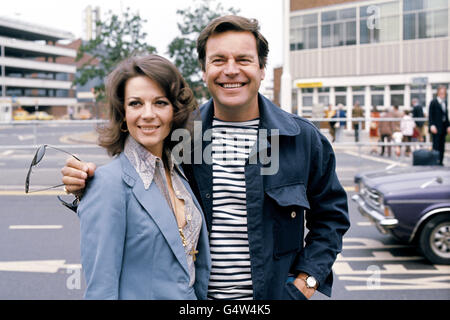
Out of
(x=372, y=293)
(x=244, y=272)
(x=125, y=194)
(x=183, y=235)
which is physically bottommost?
(x=372, y=293)

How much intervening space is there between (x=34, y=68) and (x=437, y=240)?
74223mm

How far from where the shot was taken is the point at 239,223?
79.5 inches

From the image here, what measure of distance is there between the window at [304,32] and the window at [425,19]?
555 centimetres

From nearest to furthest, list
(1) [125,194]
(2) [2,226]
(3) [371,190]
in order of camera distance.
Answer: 1. (1) [125,194]
2. (3) [371,190]
3. (2) [2,226]

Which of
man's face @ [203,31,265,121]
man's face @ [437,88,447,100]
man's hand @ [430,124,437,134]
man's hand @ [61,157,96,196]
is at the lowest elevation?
man's hand @ [61,157,96,196]

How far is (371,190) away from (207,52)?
485 centimetres

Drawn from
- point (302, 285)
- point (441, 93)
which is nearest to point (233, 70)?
point (302, 285)

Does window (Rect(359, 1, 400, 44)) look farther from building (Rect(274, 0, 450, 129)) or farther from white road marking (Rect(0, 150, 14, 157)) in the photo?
white road marking (Rect(0, 150, 14, 157))

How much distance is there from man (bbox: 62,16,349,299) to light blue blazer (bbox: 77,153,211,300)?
0.30m

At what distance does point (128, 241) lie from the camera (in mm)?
1691

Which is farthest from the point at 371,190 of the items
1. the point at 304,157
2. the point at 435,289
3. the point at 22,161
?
the point at 22,161

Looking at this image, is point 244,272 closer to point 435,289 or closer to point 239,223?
point 239,223

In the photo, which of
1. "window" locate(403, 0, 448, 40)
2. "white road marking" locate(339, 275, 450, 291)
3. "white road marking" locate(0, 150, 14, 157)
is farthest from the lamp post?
"window" locate(403, 0, 448, 40)

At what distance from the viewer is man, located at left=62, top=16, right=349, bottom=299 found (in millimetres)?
2010
